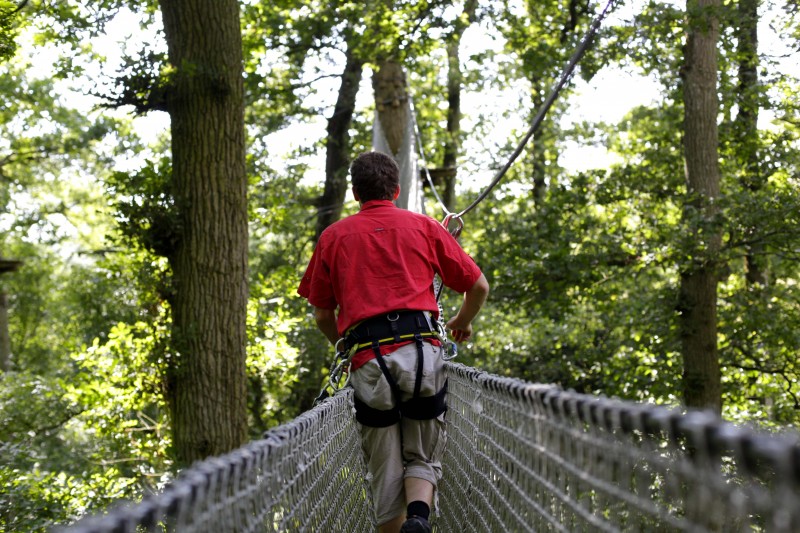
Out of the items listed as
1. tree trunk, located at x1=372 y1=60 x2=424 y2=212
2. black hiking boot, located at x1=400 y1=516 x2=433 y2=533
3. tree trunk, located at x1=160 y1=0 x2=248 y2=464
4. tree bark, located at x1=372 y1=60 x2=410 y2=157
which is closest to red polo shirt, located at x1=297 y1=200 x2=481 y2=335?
black hiking boot, located at x1=400 y1=516 x2=433 y2=533

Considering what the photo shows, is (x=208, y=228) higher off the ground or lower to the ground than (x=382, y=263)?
higher

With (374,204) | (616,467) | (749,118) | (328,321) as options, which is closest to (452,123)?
(749,118)

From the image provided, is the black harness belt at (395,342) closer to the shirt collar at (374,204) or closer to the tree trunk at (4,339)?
the shirt collar at (374,204)

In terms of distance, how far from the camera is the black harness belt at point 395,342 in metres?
2.75

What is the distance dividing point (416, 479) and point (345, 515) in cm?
23

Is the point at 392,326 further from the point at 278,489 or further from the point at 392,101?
the point at 392,101

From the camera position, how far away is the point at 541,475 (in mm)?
1785

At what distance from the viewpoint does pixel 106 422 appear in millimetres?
6641

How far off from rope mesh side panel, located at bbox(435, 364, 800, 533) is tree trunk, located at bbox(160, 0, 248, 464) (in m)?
2.96

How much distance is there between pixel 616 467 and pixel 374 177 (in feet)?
5.71

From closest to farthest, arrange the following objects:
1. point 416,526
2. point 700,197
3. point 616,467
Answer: point 616,467, point 416,526, point 700,197

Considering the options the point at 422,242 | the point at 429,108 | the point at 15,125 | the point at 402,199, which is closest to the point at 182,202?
the point at 402,199

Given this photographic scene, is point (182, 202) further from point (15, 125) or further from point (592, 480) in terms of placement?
point (15, 125)

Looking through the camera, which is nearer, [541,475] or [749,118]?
[541,475]
